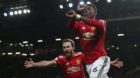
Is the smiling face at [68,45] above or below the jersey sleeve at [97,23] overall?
below

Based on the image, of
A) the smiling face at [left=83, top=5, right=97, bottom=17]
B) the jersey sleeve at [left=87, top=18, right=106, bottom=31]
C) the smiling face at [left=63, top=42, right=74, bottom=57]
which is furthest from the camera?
the smiling face at [left=63, top=42, right=74, bottom=57]

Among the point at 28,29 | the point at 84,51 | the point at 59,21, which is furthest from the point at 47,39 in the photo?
the point at 84,51

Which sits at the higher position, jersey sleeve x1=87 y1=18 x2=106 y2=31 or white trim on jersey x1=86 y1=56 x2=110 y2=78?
jersey sleeve x1=87 y1=18 x2=106 y2=31

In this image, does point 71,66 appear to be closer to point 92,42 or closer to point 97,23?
point 92,42

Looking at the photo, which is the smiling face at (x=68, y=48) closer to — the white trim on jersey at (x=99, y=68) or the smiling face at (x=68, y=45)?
the smiling face at (x=68, y=45)

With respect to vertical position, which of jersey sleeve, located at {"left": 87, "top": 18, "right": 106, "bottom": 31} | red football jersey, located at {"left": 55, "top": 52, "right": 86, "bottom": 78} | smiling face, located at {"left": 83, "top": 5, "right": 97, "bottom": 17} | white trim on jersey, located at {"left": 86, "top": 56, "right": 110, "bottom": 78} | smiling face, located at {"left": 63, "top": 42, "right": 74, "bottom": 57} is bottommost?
red football jersey, located at {"left": 55, "top": 52, "right": 86, "bottom": 78}

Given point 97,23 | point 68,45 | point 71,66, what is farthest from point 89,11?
point 71,66

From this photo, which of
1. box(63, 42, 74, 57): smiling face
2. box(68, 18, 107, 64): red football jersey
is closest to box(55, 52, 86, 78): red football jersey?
box(63, 42, 74, 57): smiling face

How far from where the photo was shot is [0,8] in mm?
21578

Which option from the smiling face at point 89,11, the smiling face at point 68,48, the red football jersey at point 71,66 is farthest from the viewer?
the red football jersey at point 71,66

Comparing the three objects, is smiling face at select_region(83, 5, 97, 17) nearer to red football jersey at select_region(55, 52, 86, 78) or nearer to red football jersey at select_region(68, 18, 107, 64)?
red football jersey at select_region(68, 18, 107, 64)

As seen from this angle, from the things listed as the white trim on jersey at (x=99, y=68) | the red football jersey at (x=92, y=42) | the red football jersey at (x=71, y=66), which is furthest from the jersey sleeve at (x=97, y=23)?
the red football jersey at (x=71, y=66)

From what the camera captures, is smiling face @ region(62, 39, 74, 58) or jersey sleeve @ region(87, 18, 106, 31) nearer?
jersey sleeve @ region(87, 18, 106, 31)

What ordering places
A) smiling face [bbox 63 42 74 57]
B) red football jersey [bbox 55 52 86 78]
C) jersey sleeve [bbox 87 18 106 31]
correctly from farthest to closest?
red football jersey [bbox 55 52 86 78]
smiling face [bbox 63 42 74 57]
jersey sleeve [bbox 87 18 106 31]
